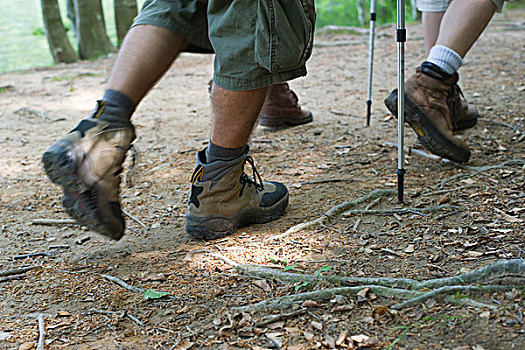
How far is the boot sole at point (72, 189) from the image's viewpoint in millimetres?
1876

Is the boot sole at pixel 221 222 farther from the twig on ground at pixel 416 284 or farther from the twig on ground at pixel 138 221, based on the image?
the twig on ground at pixel 416 284

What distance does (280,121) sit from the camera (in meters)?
4.11

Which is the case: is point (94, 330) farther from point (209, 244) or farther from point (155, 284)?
point (209, 244)

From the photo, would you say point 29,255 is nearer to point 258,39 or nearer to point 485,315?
point 258,39

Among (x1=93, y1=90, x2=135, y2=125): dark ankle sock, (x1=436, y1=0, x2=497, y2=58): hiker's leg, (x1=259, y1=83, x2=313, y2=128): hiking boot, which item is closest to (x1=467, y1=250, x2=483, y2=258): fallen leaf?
(x1=436, y1=0, x2=497, y2=58): hiker's leg

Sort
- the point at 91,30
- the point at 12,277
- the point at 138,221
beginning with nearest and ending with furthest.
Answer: the point at 12,277
the point at 138,221
the point at 91,30

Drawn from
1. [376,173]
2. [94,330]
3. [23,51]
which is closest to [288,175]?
[376,173]

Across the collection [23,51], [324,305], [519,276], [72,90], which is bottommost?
[23,51]

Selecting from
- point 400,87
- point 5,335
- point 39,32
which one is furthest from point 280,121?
point 39,32

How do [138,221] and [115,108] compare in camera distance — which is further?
[138,221]

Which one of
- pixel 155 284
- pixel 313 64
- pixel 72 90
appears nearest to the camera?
pixel 155 284

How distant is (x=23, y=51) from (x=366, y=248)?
1652 centimetres

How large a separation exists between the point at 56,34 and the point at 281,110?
322 inches

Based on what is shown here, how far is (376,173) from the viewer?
306 cm
